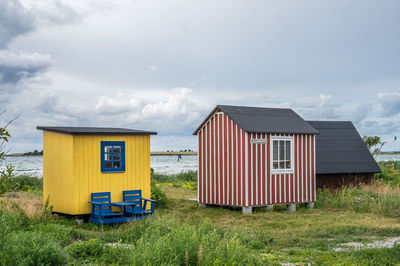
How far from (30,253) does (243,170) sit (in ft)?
27.8

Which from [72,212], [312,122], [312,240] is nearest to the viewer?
[312,240]

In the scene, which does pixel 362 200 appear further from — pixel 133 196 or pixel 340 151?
pixel 133 196

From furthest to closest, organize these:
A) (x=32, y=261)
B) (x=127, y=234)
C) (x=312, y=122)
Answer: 1. (x=312, y=122)
2. (x=127, y=234)
3. (x=32, y=261)

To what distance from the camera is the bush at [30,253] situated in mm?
6459

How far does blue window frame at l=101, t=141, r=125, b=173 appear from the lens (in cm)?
1303

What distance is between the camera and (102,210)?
41.6 ft

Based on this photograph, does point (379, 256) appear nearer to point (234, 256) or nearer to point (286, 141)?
point (234, 256)

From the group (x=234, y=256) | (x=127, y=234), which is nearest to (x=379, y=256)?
(x=234, y=256)

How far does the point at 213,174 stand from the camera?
15508 mm

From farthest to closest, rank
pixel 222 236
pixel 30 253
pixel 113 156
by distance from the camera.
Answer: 1. pixel 113 156
2. pixel 222 236
3. pixel 30 253

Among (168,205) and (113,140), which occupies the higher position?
(113,140)

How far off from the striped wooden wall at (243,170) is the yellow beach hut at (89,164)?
242cm

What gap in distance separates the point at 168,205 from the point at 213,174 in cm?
181

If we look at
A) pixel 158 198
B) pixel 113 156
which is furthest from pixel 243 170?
pixel 113 156
